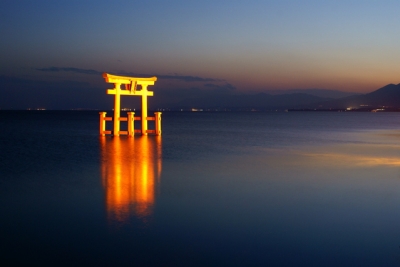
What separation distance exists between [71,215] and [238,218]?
2.71 m

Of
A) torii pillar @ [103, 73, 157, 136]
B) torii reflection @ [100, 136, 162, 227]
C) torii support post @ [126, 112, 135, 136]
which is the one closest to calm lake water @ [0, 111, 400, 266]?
torii reflection @ [100, 136, 162, 227]

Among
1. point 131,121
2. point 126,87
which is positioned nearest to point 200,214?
point 126,87

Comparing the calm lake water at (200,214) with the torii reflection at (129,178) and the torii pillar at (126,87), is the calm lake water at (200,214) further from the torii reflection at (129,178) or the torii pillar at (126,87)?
the torii pillar at (126,87)

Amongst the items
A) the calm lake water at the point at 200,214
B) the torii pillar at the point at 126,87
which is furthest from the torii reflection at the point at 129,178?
the torii pillar at the point at 126,87

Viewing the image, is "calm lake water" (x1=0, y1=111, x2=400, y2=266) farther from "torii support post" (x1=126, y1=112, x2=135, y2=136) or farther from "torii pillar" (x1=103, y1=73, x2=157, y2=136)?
"torii support post" (x1=126, y1=112, x2=135, y2=136)

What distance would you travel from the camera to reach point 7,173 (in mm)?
12180

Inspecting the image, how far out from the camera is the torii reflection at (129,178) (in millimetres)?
7761

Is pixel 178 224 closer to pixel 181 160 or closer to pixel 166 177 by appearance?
pixel 166 177

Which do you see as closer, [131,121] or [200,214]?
[200,214]

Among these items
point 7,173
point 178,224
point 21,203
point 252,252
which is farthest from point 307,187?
point 7,173

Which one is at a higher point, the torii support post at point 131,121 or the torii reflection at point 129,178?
the torii support post at point 131,121

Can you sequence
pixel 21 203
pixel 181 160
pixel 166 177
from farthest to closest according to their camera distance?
1. pixel 181 160
2. pixel 166 177
3. pixel 21 203

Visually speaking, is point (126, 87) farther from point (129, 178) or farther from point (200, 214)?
point (200, 214)

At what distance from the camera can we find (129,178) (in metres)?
11.4
